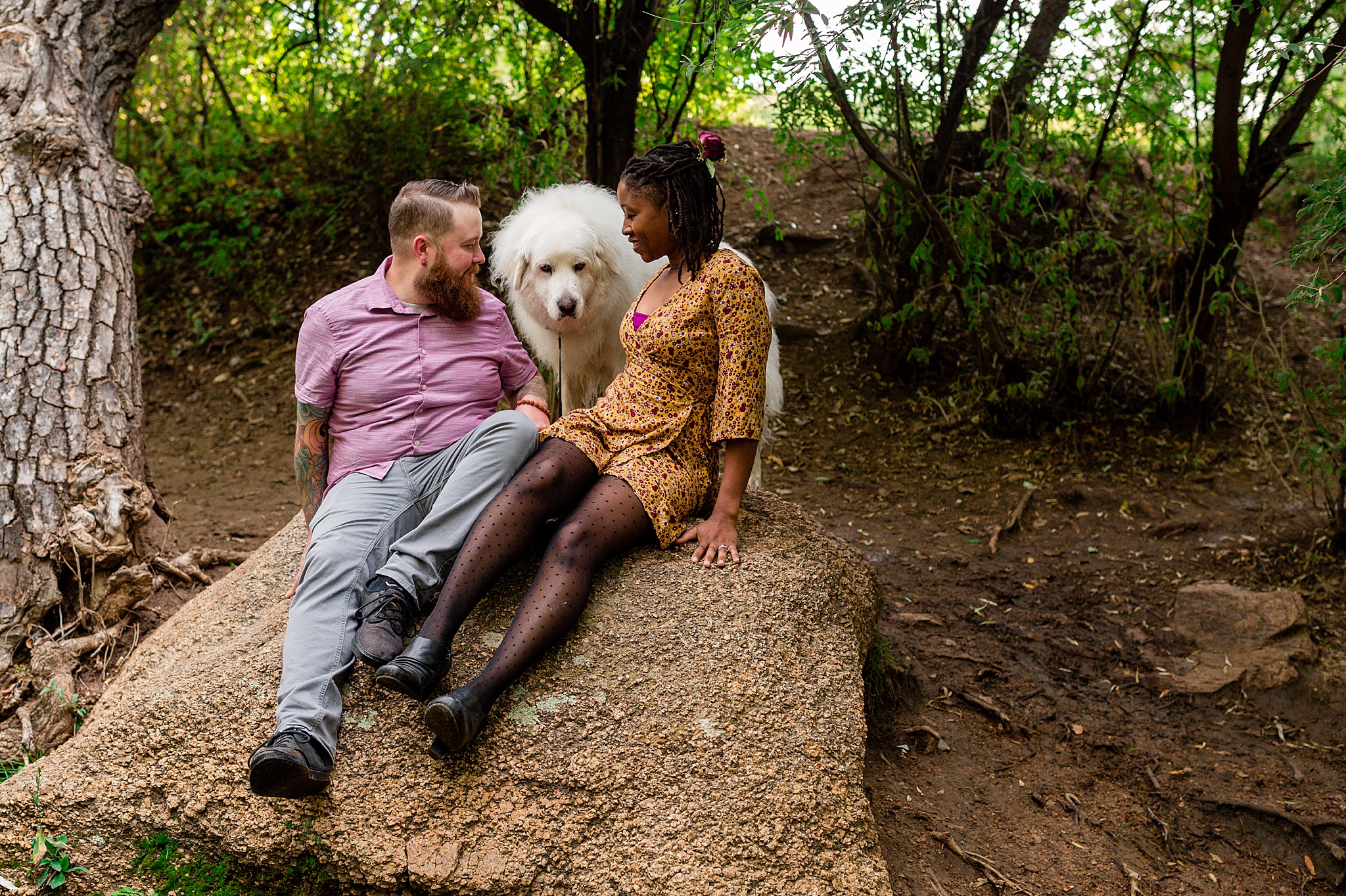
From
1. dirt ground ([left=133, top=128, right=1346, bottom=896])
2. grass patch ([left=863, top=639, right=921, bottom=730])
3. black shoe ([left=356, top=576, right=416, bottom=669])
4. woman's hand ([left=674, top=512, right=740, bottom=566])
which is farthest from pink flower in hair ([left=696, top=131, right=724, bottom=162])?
dirt ground ([left=133, top=128, right=1346, bottom=896])

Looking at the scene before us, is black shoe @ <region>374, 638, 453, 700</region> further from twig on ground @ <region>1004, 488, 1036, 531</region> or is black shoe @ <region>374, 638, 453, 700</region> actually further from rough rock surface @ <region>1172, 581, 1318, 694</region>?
twig on ground @ <region>1004, 488, 1036, 531</region>

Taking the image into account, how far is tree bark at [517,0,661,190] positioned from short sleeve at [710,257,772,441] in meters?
2.76

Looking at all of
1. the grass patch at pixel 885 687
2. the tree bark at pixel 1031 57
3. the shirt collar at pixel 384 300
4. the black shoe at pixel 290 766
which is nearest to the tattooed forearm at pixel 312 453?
the shirt collar at pixel 384 300

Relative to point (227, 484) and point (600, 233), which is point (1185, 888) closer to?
point (600, 233)

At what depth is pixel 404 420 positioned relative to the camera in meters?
3.22

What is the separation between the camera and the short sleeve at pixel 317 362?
3.16 metres

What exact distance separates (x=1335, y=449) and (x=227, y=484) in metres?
6.59

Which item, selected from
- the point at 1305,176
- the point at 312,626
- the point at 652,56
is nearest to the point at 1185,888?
the point at 312,626

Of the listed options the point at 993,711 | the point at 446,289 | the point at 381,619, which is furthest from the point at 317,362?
the point at 993,711

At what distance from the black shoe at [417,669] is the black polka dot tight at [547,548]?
0.04 metres

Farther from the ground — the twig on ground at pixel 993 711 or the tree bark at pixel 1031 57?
the tree bark at pixel 1031 57

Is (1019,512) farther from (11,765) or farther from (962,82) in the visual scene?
(11,765)

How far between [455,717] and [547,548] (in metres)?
0.59

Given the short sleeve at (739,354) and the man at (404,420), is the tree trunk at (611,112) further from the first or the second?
the short sleeve at (739,354)
